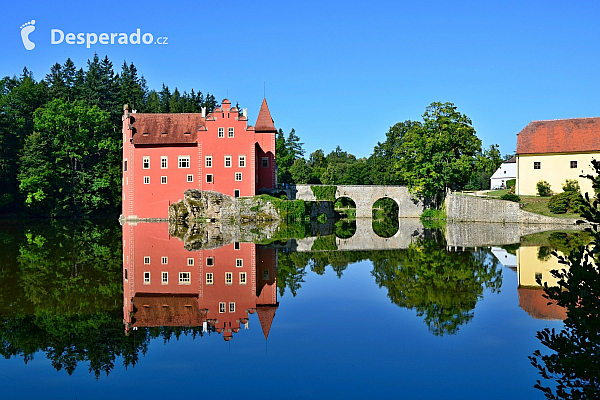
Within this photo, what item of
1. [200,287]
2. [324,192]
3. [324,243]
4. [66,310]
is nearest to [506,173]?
[324,192]

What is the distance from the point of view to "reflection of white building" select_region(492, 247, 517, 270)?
17.8 metres

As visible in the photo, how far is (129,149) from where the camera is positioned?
44.1 meters

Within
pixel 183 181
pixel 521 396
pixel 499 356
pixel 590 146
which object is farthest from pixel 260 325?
pixel 590 146

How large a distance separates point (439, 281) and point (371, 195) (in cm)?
3721

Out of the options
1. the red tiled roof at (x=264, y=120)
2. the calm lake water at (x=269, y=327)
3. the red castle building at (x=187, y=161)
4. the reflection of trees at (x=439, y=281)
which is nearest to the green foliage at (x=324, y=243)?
the reflection of trees at (x=439, y=281)

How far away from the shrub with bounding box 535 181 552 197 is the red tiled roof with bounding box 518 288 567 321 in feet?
102

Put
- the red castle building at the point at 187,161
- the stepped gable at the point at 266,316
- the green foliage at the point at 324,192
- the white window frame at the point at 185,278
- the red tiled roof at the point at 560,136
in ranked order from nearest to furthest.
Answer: the stepped gable at the point at 266,316 → the white window frame at the point at 185,278 → the red tiled roof at the point at 560,136 → the red castle building at the point at 187,161 → the green foliage at the point at 324,192

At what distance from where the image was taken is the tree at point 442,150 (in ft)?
144

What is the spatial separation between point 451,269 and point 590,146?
30.5 meters

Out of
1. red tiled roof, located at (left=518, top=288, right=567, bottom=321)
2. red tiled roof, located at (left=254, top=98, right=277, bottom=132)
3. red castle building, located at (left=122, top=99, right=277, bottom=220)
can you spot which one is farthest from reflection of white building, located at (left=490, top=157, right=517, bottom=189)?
red tiled roof, located at (left=518, top=288, right=567, bottom=321)

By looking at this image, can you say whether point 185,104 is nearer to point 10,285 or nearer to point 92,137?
point 92,137

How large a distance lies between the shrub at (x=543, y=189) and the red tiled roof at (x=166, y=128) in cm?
2570

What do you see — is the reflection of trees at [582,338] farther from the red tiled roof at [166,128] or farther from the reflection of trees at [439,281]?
the red tiled roof at [166,128]

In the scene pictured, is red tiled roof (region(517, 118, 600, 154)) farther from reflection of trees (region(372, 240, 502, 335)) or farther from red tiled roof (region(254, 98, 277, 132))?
reflection of trees (region(372, 240, 502, 335))
